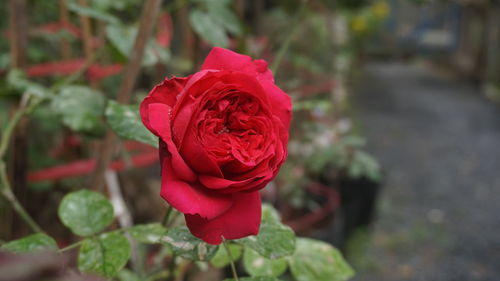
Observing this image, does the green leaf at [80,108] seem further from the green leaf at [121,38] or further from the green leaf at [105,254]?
the green leaf at [105,254]

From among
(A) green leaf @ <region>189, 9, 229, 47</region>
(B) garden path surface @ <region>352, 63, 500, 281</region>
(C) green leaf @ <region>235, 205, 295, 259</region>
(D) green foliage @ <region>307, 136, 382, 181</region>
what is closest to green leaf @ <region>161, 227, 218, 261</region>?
(C) green leaf @ <region>235, 205, 295, 259</region>

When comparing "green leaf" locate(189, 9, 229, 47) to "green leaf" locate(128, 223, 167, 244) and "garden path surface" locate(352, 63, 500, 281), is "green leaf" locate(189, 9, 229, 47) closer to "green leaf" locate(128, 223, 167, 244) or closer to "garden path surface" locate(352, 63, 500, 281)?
"green leaf" locate(128, 223, 167, 244)

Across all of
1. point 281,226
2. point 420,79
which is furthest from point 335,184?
point 420,79

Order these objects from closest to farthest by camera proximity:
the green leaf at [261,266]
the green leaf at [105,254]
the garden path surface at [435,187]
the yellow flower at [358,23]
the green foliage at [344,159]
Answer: the green leaf at [105,254]
the green leaf at [261,266]
the green foliage at [344,159]
the garden path surface at [435,187]
the yellow flower at [358,23]

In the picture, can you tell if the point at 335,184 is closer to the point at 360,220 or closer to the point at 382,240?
the point at 360,220

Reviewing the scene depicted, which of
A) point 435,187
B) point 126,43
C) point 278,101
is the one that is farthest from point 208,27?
point 435,187

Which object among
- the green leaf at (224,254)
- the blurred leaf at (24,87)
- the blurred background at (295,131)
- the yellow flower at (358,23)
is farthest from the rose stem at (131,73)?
the yellow flower at (358,23)
